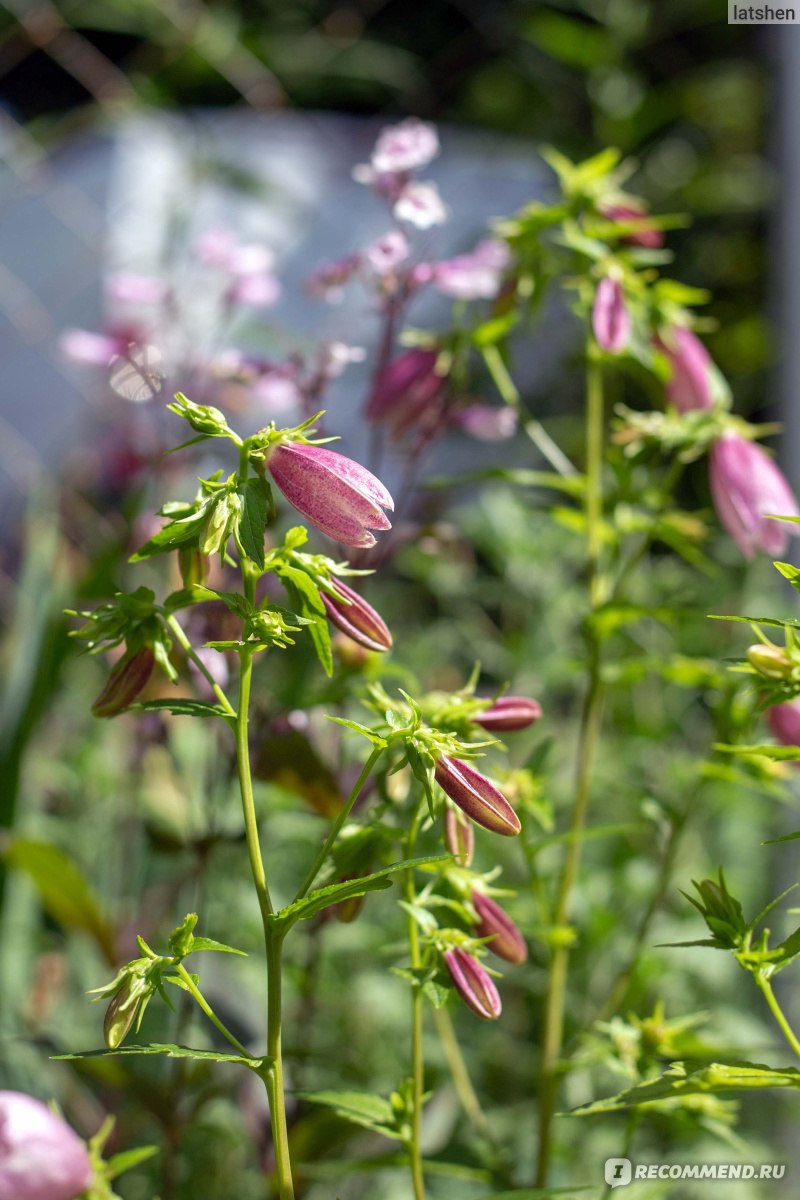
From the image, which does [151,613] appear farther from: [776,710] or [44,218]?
[44,218]

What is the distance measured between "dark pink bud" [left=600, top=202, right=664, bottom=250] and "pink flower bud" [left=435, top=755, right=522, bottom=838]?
301 millimetres

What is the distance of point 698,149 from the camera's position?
1.80 meters

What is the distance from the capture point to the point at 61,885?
63 centimetres

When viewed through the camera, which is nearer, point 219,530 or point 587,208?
point 219,530

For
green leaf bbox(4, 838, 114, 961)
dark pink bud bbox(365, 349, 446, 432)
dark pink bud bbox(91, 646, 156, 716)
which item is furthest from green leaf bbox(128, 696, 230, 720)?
green leaf bbox(4, 838, 114, 961)

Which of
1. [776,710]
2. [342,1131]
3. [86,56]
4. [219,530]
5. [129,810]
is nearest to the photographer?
[219,530]

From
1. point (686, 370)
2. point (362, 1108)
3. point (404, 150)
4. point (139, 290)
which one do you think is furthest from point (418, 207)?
point (362, 1108)

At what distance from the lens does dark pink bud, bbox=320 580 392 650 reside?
33 centimetres

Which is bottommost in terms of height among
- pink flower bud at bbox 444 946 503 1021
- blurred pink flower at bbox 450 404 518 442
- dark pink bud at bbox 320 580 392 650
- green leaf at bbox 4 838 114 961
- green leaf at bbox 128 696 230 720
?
green leaf at bbox 4 838 114 961

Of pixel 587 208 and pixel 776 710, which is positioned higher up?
pixel 587 208

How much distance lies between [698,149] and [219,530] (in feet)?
5.72

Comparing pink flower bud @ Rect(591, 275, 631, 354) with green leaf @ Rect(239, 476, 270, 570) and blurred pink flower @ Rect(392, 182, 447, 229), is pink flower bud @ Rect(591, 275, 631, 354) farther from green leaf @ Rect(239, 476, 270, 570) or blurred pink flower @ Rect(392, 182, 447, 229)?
green leaf @ Rect(239, 476, 270, 570)

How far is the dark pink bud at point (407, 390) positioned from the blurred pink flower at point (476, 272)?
0.04 meters

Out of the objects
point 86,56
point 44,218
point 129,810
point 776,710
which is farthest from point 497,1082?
point 86,56
